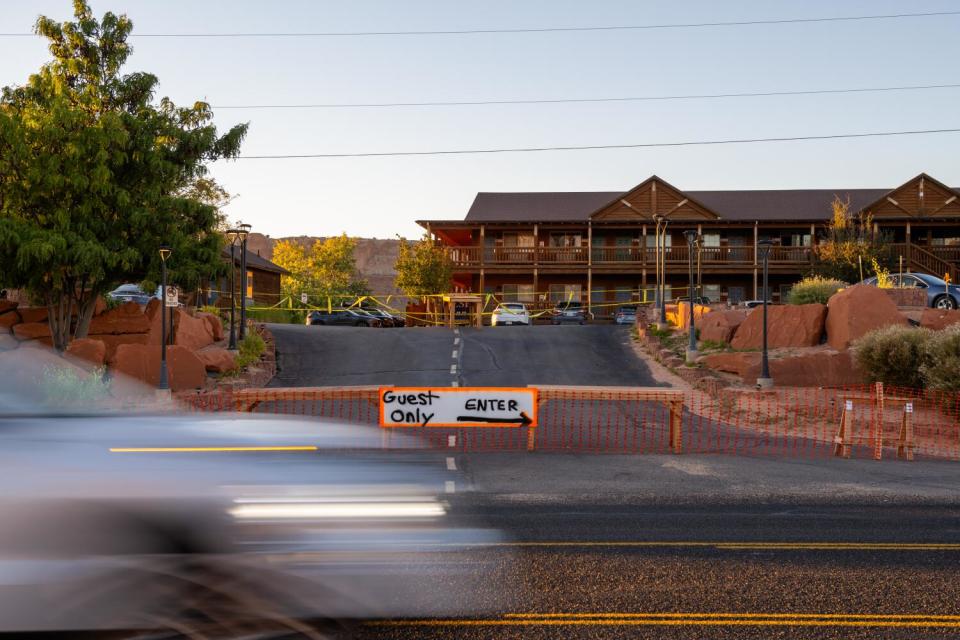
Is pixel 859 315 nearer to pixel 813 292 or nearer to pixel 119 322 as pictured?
pixel 813 292

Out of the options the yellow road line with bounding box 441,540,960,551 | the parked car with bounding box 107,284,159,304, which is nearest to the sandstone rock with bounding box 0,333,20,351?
the parked car with bounding box 107,284,159,304

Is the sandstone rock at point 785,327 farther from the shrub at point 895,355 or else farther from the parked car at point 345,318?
the parked car at point 345,318

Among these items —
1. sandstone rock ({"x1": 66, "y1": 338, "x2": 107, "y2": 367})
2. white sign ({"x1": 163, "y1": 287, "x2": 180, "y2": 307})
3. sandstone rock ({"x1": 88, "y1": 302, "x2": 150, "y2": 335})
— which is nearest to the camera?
sandstone rock ({"x1": 66, "y1": 338, "x2": 107, "y2": 367})

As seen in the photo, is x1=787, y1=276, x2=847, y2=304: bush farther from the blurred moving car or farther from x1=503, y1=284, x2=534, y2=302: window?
the blurred moving car

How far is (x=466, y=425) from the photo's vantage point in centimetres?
1365

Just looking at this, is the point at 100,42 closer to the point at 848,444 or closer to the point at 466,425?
the point at 466,425

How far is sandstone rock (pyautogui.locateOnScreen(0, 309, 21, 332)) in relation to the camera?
24.6 m

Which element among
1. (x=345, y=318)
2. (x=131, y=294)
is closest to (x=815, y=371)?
(x=345, y=318)

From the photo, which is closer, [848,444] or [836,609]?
[836,609]

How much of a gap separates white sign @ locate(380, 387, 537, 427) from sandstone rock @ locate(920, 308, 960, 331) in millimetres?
16165

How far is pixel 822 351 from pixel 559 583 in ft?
66.6

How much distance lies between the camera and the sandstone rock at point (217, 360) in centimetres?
2409

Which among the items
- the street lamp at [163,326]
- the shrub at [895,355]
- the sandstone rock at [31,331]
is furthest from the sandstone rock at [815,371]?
the sandstone rock at [31,331]

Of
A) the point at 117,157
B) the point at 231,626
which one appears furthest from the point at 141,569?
the point at 117,157
